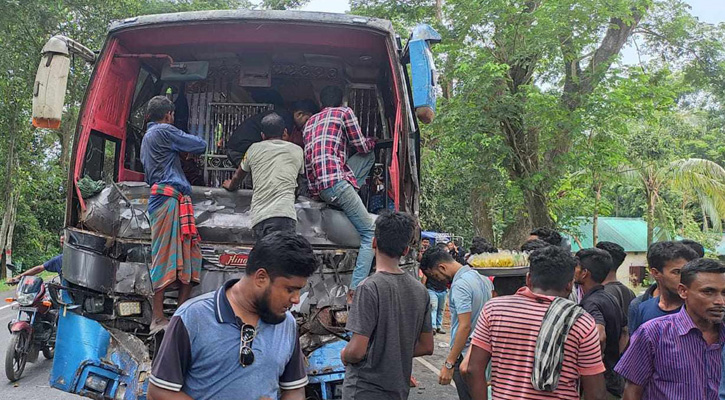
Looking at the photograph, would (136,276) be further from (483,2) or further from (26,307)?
(483,2)

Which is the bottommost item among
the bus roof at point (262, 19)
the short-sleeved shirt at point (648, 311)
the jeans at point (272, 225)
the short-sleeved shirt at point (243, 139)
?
the short-sleeved shirt at point (648, 311)

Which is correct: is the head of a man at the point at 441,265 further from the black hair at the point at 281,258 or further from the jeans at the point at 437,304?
the jeans at the point at 437,304

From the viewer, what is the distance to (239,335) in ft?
5.59

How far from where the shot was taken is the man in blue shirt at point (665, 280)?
2830mm

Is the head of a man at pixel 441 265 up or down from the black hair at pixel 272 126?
down

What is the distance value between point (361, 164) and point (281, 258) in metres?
2.69

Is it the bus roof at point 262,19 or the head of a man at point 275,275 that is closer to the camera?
the head of a man at point 275,275

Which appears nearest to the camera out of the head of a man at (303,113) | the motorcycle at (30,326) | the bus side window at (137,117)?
the head of a man at (303,113)

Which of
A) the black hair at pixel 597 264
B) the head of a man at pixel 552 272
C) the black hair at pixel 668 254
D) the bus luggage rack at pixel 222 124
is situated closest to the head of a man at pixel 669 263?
the black hair at pixel 668 254

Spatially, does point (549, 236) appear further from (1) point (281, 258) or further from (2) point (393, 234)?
(1) point (281, 258)

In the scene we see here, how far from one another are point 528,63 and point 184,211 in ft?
21.6

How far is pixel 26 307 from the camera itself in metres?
5.82

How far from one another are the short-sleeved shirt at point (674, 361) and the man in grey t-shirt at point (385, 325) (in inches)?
35.6

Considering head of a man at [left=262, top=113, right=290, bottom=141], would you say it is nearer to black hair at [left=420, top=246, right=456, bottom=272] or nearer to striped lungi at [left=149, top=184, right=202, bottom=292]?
striped lungi at [left=149, top=184, right=202, bottom=292]
